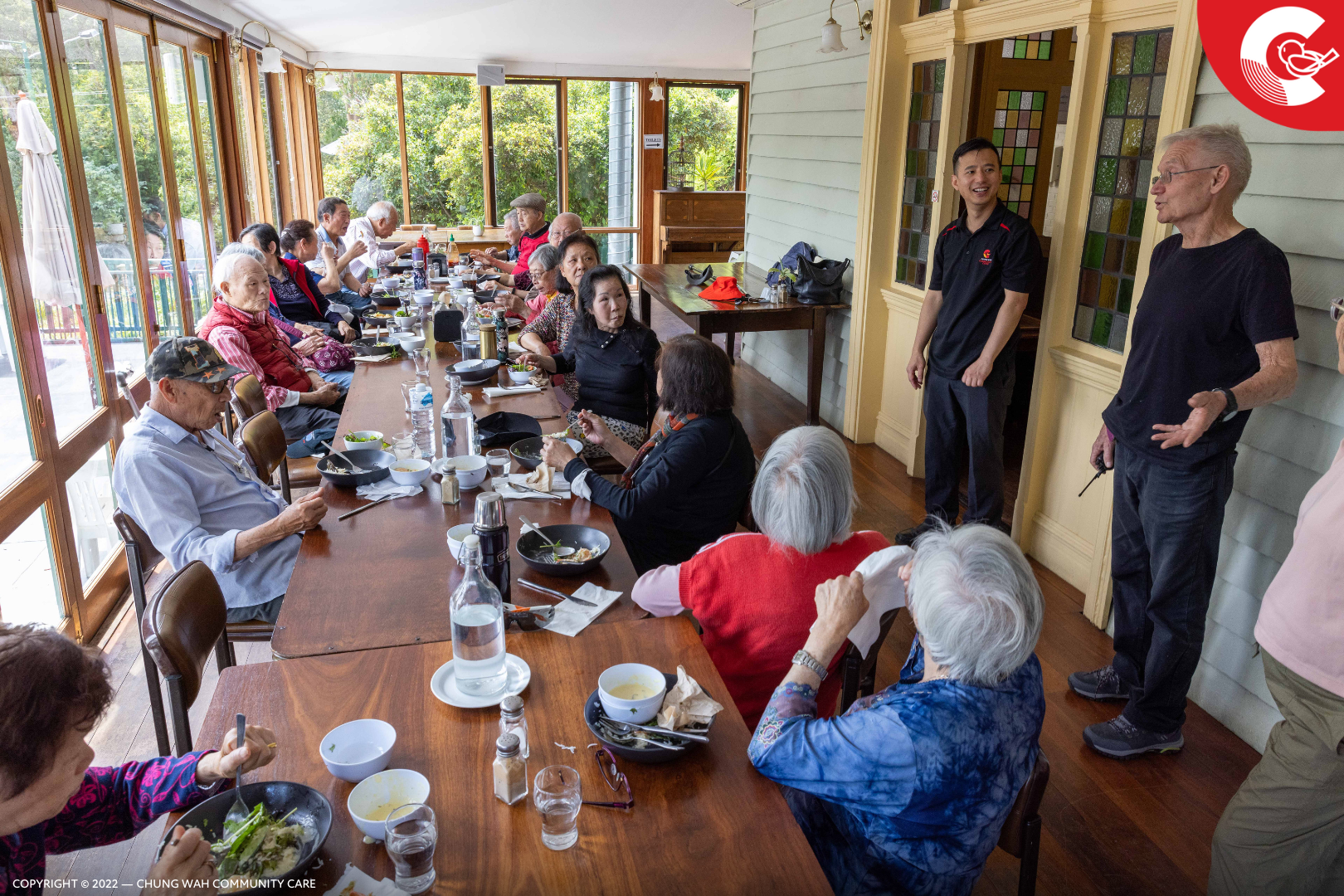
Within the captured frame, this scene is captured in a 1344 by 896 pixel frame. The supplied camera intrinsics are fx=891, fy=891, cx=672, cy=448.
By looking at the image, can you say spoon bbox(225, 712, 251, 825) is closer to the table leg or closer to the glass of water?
the glass of water

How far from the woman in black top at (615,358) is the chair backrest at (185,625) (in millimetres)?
1975

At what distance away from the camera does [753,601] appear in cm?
192

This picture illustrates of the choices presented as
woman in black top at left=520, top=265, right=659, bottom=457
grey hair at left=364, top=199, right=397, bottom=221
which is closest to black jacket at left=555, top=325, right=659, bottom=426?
woman in black top at left=520, top=265, right=659, bottom=457

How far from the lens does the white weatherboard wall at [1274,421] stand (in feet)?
7.99

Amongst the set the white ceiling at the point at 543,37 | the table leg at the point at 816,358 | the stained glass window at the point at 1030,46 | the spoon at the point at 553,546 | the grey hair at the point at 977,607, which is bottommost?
the table leg at the point at 816,358

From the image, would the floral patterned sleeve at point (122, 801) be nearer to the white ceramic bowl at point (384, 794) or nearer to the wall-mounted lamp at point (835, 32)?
the white ceramic bowl at point (384, 794)

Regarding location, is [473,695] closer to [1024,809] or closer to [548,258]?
[1024,809]

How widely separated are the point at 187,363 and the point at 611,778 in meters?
1.80

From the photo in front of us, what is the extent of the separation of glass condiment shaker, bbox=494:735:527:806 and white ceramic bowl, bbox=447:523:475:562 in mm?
769

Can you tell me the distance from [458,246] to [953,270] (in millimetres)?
7065

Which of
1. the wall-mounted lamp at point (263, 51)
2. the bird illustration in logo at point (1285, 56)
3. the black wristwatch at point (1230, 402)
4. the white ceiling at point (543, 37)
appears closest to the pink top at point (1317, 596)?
the black wristwatch at point (1230, 402)

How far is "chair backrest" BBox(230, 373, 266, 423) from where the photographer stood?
3578mm

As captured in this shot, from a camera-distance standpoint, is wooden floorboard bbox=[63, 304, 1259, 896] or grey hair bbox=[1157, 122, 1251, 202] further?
grey hair bbox=[1157, 122, 1251, 202]

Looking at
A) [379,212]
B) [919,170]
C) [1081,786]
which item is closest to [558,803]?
[1081,786]
